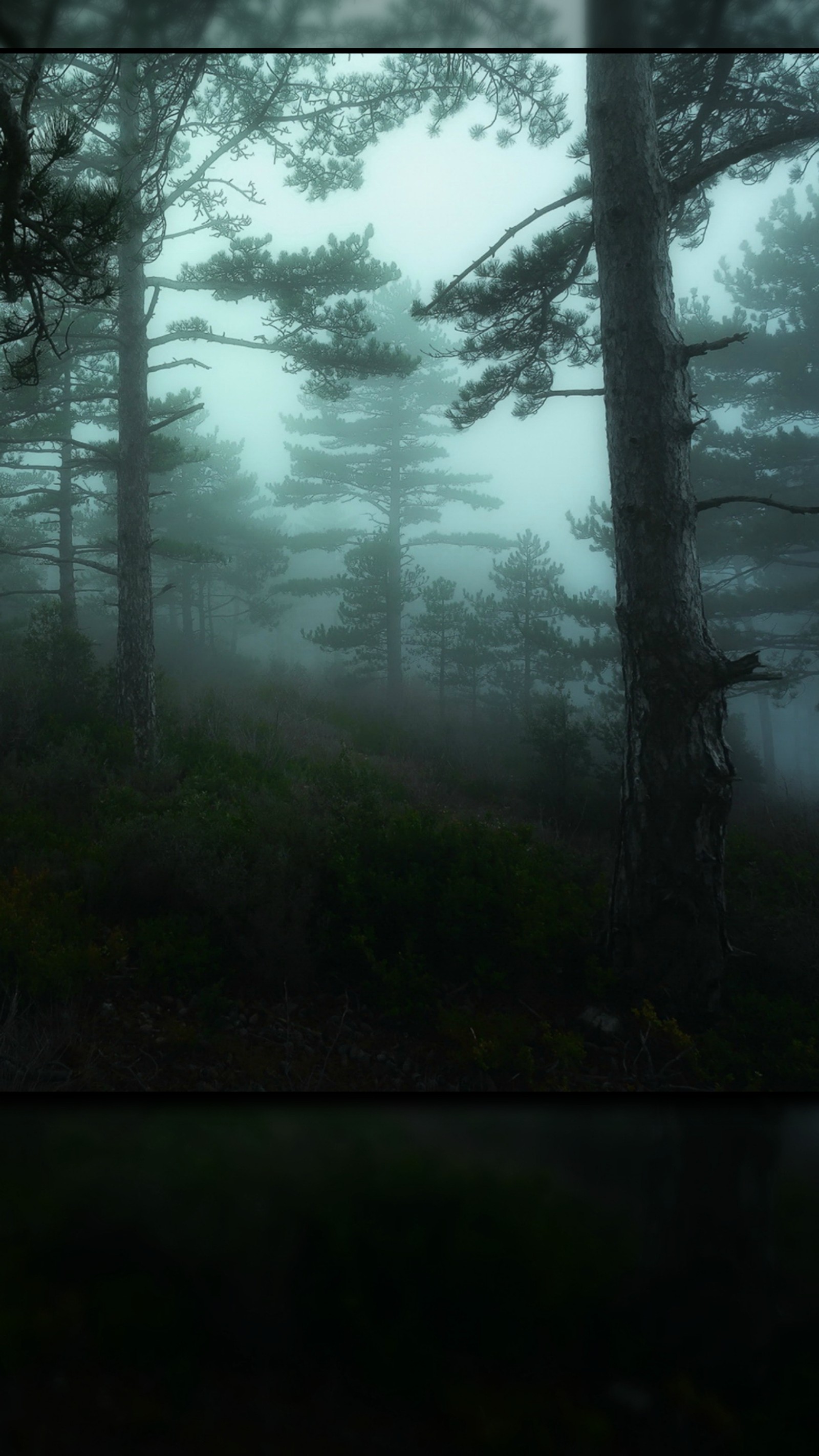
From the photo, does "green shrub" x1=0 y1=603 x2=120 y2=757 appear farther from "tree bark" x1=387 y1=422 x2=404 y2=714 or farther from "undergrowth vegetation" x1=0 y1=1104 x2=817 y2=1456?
"undergrowth vegetation" x1=0 y1=1104 x2=817 y2=1456

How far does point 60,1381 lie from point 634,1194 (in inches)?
77.6

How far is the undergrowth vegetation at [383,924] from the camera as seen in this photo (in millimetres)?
3355

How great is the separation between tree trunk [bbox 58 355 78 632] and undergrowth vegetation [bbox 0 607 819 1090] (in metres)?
3.03

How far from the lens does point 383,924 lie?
3.69 meters

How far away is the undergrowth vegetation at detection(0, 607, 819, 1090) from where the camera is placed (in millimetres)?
3355

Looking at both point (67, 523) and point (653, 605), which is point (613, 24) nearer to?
point (653, 605)

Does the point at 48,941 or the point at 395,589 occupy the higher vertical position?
the point at 395,589

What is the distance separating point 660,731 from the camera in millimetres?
3609

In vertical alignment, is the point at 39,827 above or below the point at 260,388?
below

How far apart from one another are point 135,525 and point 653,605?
14.5 feet

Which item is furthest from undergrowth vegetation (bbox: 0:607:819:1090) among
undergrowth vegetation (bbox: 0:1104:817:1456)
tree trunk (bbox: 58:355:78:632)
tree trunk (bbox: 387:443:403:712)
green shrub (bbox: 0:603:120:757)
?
tree trunk (bbox: 58:355:78:632)

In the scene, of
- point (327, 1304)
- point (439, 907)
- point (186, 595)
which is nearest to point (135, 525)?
point (186, 595)

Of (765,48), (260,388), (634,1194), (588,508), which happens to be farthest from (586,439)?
(634,1194)

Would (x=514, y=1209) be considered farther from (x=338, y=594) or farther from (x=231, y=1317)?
(x=338, y=594)
